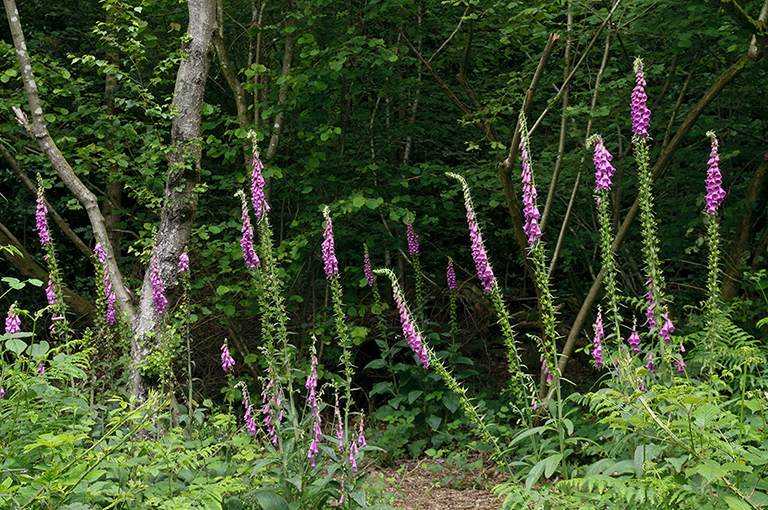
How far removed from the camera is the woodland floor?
4.71 m

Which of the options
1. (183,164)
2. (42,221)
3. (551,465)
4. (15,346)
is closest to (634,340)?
(551,465)

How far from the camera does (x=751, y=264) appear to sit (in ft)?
19.1

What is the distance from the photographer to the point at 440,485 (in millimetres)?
5191

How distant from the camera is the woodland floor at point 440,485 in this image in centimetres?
471

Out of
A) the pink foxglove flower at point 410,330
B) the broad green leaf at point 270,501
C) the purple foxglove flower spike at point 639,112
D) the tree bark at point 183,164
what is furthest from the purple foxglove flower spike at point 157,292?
the purple foxglove flower spike at point 639,112

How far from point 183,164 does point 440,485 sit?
11.5 ft

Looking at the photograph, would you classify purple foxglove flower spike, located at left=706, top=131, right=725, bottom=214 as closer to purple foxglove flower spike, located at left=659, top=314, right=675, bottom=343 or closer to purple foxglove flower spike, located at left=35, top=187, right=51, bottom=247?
purple foxglove flower spike, located at left=659, top=314, right=675, bottom=343

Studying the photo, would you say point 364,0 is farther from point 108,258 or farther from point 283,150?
point 108,258

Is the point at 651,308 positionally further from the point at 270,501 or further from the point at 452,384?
the point at 270,501

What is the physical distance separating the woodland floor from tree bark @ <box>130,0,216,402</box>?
92.3 inches

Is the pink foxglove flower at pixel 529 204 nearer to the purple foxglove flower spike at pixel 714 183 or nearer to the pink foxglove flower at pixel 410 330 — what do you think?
the pink foxglove flower at pixel 410 330

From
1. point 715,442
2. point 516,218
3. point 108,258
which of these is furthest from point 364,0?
point 715,442

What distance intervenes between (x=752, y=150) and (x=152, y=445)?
6.42 metres

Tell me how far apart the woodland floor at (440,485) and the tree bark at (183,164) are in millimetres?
2344
